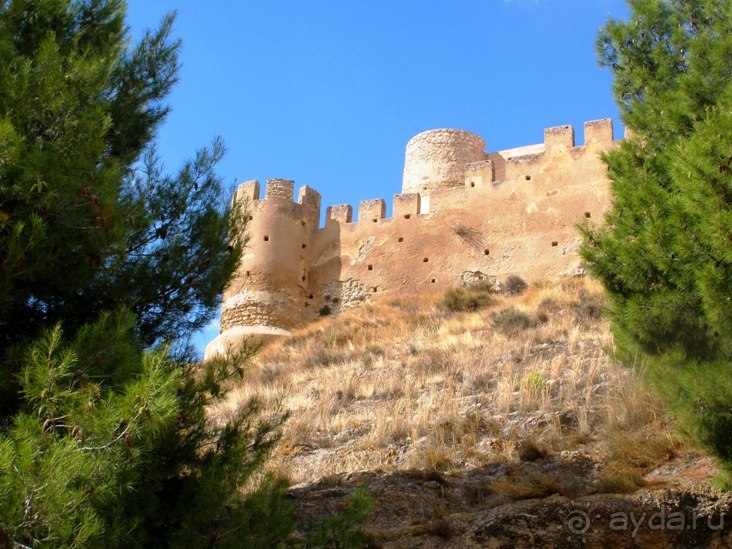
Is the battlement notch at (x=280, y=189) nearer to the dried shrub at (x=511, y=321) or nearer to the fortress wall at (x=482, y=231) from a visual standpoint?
the fortress wall at (x=482, y=231)

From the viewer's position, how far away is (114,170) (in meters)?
5.24

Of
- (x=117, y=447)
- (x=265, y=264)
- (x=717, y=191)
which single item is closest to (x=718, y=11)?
(x=717, y=191)

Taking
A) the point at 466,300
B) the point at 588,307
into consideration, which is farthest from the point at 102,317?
the point at 466,300

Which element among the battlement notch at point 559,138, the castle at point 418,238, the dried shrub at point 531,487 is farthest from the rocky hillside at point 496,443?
the battlement notch at point 559,138

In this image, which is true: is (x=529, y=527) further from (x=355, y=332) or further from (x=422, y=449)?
(x=355, y=332)

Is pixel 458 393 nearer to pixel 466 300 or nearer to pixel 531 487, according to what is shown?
pixel 531 487

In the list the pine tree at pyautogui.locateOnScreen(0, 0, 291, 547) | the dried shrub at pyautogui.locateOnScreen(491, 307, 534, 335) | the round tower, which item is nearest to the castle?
the round tower

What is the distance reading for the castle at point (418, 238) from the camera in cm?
Result: 1906

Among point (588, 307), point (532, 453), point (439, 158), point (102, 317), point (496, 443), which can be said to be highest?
point (439, 158)

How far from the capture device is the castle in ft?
62.5

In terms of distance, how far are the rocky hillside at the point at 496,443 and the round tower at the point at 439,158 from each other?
987cm

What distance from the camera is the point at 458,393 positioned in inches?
378

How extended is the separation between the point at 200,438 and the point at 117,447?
1045mm

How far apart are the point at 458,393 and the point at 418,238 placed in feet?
35.7
